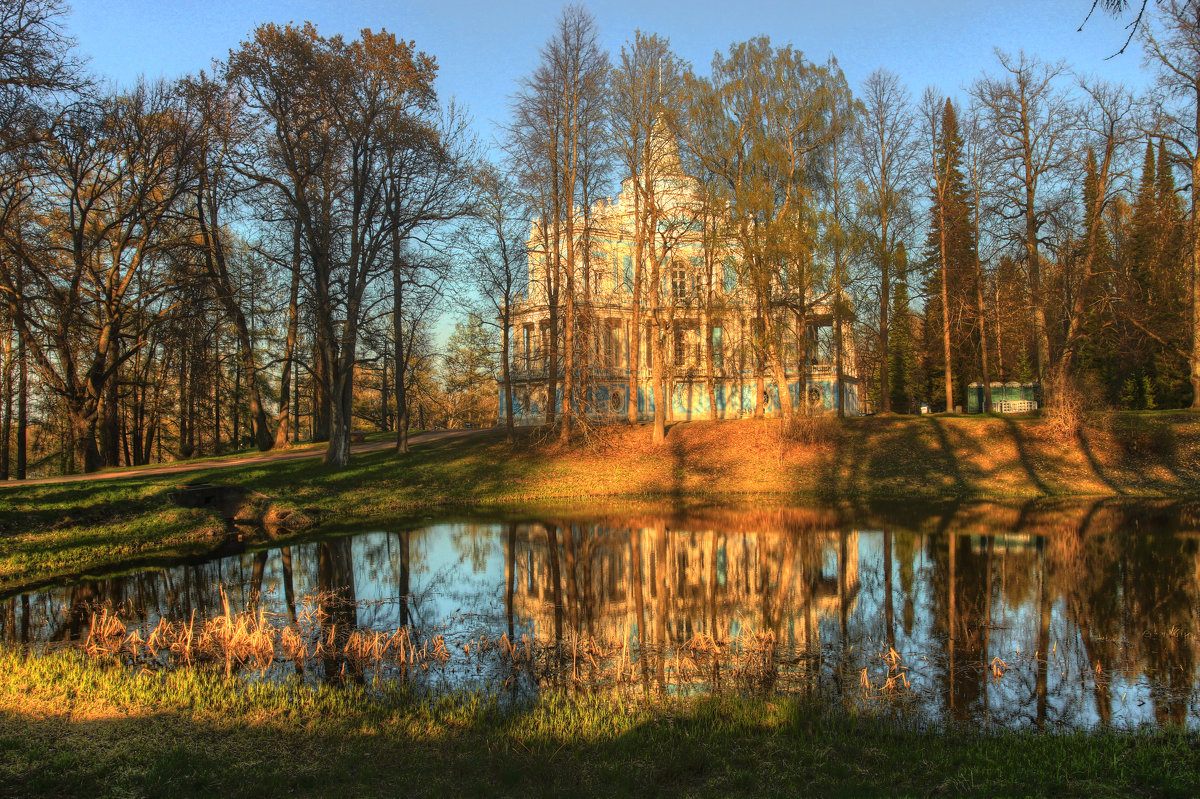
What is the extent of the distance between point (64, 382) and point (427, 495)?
1393 cm

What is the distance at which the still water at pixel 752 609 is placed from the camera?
6758 mm

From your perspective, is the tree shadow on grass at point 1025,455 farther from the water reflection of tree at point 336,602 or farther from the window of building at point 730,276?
the water reflection of tree at point 336,602

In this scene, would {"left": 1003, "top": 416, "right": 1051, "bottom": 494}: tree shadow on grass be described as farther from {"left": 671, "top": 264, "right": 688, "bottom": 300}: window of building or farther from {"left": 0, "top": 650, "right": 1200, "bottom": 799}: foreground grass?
{"left": 0, "top": 650, "right": 1200, "bottom": 799}: foreground grass

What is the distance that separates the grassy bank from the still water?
4.26m

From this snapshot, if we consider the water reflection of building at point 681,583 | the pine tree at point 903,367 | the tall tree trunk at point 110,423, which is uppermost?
the pine tree at point 903,367

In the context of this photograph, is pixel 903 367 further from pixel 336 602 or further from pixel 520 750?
pixel 520 750

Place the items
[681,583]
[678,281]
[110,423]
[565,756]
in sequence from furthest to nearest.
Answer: [678,281]
[110,423]
[681,583]
[565,756]

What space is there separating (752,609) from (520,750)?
16.4 ft

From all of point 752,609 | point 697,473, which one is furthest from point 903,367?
point 752,609

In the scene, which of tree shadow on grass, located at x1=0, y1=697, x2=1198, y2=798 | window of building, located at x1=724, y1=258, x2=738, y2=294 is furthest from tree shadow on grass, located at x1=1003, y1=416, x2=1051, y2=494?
tree shadow on grass, located at x1=0, y1=697, x2=1198, y2=798

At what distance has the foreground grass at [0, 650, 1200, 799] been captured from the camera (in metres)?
4.63

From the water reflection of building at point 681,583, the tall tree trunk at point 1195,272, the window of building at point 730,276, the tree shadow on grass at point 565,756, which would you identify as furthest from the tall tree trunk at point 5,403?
the tall tree trunk at point 1195,272

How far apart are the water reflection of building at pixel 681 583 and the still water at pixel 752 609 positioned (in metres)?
0.06

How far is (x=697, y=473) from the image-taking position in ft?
82.3
